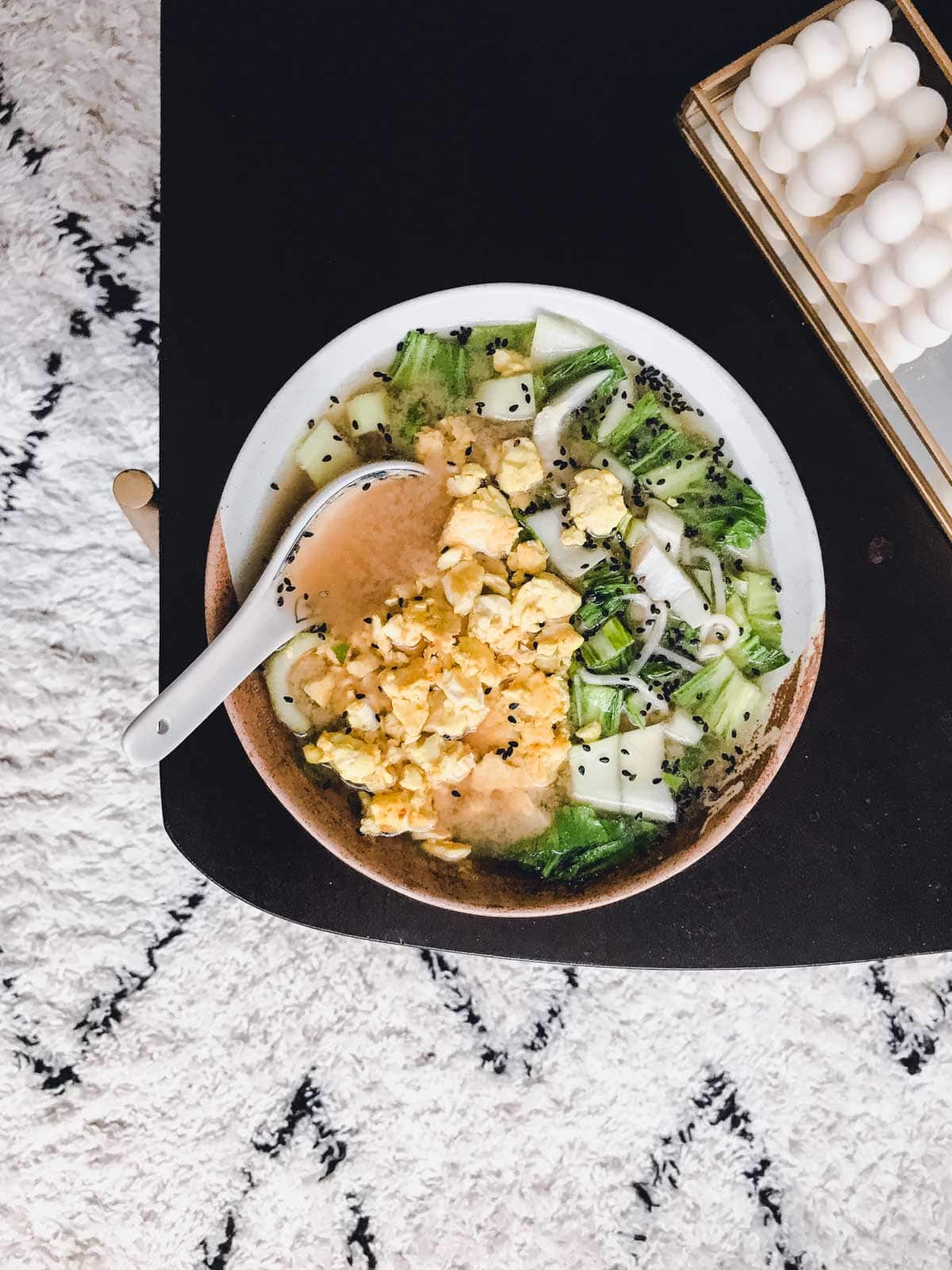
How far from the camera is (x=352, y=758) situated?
1.39 meters

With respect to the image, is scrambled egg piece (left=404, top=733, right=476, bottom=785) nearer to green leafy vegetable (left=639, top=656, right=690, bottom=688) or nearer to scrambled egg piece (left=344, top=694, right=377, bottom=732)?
scrambled egg piece (left=344, top=694, right=377, bottom=732)

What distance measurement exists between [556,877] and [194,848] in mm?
517

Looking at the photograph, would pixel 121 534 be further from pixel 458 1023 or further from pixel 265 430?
pixel 458 1023

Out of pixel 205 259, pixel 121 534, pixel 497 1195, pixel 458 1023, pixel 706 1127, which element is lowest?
pixel 706 1127

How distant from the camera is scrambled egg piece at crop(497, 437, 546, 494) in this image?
1442mm

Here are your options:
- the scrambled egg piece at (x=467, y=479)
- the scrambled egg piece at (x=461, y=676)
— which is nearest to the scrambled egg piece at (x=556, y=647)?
the scrambled egg piece at (x=461, y=676)

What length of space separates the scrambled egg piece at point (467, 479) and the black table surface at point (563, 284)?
0.28m

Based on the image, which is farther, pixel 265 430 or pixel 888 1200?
pixel 888 1200

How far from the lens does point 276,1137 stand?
6.20 feet

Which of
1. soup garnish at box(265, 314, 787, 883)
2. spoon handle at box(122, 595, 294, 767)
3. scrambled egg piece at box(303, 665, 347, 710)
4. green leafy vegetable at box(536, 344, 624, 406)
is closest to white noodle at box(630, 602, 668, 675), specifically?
soup garnish at box(265, 314, 787, 883)

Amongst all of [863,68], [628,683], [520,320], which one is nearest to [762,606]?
[628,683]

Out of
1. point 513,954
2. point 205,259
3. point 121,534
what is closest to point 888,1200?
point 513,954

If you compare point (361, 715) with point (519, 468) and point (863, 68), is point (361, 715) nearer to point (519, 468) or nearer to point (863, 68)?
point (519, 468)

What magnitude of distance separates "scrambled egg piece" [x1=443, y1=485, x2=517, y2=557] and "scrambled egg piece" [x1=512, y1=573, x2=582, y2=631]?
0.23 ft
